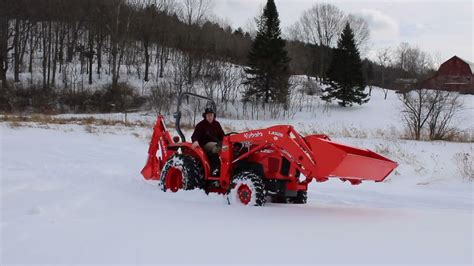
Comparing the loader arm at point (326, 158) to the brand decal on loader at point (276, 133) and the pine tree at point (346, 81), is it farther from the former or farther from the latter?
the pine tree at point (346, 81)

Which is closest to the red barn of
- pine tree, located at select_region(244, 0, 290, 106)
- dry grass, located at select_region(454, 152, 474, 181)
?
pine tree, located at select_region(244, 0, 290, 106)

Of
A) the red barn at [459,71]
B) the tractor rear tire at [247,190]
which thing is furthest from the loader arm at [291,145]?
the red barn at [459,71]

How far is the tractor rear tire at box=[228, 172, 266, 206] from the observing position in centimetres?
717

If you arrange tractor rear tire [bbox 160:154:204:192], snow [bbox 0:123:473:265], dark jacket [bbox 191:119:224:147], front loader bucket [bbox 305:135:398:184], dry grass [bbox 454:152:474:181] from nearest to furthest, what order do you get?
snow [bbox 0:123:473:265] < front loader bucket [bbox 305:135:398:184] < tractor rear tire [bbox 160:154:204:192] < dark jacket [bbox 191:119:224:147] < dry grass [bbox 454:152:474:181]

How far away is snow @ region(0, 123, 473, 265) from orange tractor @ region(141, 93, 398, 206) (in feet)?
1.12

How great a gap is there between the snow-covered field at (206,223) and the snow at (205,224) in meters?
0.01

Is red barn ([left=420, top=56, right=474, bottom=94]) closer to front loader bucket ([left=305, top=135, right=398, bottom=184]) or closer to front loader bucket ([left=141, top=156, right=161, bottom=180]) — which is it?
front loader bucket ([left=141, top=156, right=161, bottom=180])

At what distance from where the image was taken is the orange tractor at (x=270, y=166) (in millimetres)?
6727

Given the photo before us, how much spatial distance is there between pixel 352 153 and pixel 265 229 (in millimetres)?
1952

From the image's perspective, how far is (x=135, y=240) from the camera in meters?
4.72

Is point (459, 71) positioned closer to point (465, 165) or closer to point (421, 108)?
point (421, 108)

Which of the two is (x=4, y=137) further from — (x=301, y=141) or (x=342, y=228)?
(x=342, y=228)

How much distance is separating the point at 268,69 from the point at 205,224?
1765 inches

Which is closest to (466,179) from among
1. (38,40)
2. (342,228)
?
(342,228)
